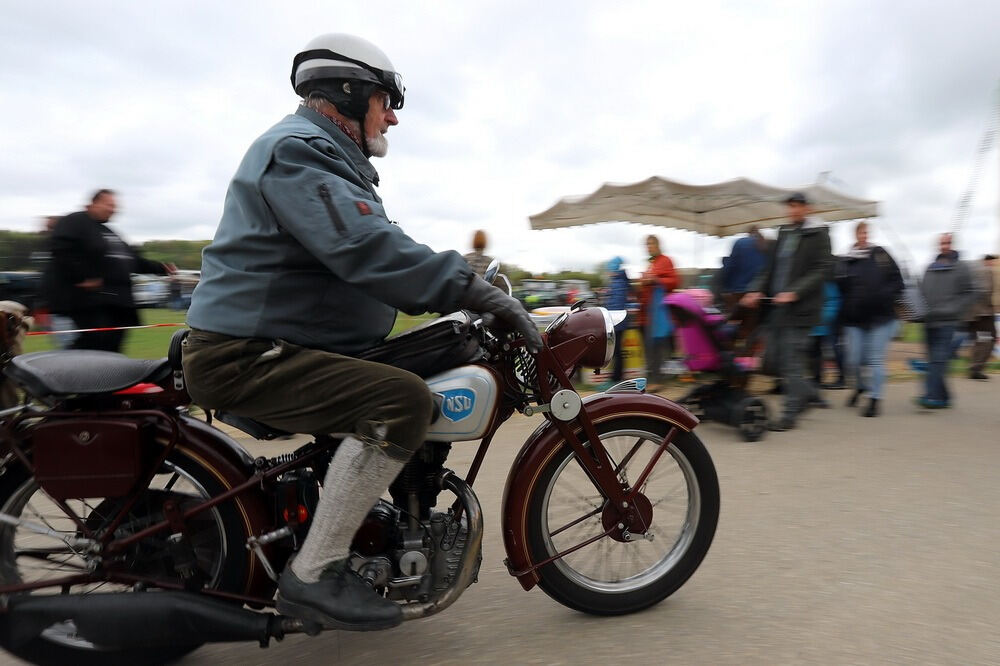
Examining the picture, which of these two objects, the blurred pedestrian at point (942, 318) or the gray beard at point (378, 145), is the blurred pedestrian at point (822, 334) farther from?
the gray beard at point (378, 145)

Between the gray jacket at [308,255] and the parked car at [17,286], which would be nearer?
the gray jacket at [308,255]

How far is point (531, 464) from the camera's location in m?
2.55

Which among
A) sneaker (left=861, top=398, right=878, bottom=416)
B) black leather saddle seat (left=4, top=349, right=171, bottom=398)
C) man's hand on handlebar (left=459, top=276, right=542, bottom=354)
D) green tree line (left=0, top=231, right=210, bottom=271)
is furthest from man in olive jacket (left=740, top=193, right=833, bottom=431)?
black leather saddle seat (left=4, top=349, right=171, bottom=398)

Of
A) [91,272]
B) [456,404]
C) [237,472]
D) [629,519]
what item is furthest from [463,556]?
[91,272]

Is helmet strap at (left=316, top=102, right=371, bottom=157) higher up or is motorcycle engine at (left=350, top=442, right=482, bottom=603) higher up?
helmet strap at (left=316, top=102, right=371, bottom=157)

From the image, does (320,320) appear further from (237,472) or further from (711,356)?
(711,356)

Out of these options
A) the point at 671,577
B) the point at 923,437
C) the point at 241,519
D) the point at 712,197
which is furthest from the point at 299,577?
the point at 712,197

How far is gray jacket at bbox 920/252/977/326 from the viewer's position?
6867 millimetres

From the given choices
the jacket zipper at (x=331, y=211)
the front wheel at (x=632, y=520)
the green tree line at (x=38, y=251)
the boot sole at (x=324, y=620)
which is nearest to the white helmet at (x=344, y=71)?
the jacket zipper at (x=331, y=211)

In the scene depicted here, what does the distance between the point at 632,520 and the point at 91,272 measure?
4.51 m

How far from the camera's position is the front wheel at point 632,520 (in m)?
2.61

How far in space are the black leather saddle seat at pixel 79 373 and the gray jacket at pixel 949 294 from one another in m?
7.02

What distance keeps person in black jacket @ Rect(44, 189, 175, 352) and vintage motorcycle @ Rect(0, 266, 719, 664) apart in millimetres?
3390

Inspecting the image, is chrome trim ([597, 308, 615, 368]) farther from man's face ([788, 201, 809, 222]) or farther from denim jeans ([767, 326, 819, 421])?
man's face ([788, 201, 809, 222])
